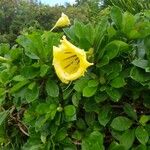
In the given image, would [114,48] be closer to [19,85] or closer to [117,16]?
[117,16]

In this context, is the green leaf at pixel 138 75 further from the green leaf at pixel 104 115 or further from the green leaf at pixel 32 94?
the green leaf at pixel 32 94

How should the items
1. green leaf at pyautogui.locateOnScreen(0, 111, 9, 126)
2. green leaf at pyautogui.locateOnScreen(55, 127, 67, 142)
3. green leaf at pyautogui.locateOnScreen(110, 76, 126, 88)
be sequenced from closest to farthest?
green leaf at pyautogui.locateOnScreen(110, 76, 126, 88), green leaf at pyautogui.locateOnScreen(55, 127, 67, 142), green leaf at pyautogui.locateOnScreen(0, 111, 9, 126)

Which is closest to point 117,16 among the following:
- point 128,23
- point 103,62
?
point 128,23

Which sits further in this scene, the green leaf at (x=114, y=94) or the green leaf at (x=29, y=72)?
the green leaf at (x=29, y=72)

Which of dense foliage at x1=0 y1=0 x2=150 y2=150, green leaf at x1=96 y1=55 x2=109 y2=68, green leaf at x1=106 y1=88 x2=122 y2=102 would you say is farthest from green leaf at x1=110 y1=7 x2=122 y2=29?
green leaf at x1=106 y1=88 x2=122 y2=102

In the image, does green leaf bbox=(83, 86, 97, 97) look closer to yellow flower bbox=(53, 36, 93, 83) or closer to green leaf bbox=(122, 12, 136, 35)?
yellow flower bbox=(53, 36, 93, 83)

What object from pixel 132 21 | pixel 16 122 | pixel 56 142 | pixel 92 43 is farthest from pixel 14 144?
pixel 132 21

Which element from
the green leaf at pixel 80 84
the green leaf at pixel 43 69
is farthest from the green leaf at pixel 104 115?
the green leaf at pixel 43 69

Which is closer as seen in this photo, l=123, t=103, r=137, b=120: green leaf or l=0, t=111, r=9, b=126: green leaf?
l=123, t=103, r=137, b=120: green leaf
